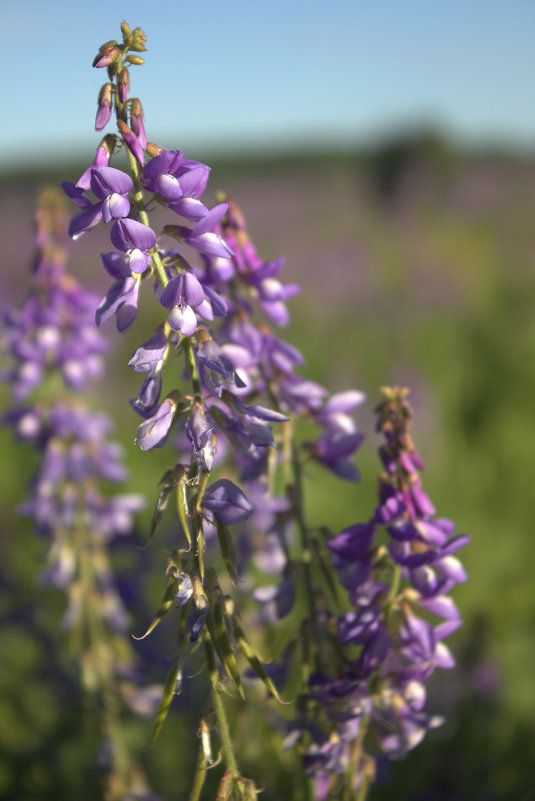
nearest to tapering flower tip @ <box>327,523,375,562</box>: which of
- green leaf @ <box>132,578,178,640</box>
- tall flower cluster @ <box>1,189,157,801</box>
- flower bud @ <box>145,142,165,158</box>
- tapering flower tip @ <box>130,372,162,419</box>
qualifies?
green leaf @ <box>132,578,178,640</box>

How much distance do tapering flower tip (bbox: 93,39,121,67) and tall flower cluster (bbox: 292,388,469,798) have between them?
815 mm

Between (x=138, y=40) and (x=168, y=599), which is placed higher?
(x=138, y=40)

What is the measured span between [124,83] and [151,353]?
1.52 ft

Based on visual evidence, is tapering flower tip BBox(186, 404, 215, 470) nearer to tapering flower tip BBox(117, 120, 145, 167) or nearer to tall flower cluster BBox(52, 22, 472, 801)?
tall flower cluster BBox(52, 22, 472, 801)

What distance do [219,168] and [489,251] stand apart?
19281 mm

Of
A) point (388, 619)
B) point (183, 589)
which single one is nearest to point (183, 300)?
point (183, 589)

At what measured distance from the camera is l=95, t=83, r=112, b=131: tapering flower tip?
1.26 meters

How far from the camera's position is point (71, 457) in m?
2.77

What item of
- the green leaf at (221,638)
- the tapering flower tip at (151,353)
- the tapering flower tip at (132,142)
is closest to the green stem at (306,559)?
the green leaf at (221,638)

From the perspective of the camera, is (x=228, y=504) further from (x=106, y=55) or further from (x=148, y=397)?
(x=106, y=55)

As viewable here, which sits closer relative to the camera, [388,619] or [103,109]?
[103,109]

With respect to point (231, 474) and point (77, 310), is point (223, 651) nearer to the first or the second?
point (231, 474)

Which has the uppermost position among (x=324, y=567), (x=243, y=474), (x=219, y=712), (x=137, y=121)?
(x=137, y=121)

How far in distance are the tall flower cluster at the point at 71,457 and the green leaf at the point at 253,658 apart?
4.75ft
